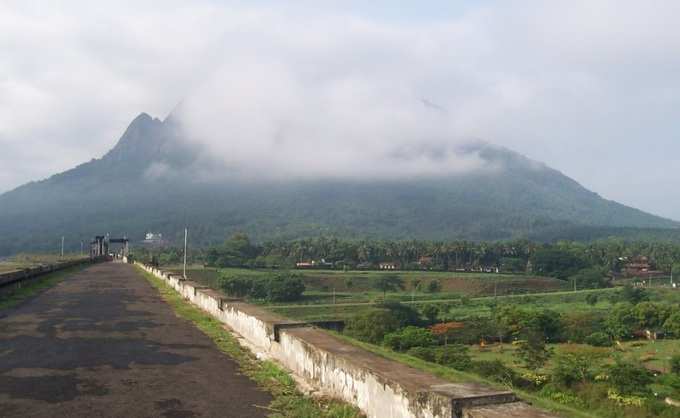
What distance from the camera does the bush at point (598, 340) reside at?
2630 inches

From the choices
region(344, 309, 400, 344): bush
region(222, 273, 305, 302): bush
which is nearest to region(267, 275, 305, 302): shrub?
region(222, 273, 305, 302): bush

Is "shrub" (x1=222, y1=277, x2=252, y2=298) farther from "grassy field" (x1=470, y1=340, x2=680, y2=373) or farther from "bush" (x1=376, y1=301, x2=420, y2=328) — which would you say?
"grassy field" (x1=470, y1=340, x2=680, y2=373)

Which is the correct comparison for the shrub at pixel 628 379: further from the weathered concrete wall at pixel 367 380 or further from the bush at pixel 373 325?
the weathered concrete wall at pixel 367 380

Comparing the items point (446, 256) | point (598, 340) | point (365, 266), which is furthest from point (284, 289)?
point (446, 256)

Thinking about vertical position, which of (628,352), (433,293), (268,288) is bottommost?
(628,352)

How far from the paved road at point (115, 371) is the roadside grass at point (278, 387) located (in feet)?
0.58

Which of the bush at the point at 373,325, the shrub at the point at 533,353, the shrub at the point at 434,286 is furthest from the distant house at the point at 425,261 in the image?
the shrub at the point at 533,353

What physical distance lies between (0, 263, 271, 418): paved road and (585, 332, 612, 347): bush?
6329 centimetres

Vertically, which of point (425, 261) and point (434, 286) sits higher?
point (425, 261)

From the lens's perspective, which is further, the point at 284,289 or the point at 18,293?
the point at 284,289

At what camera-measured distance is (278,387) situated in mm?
7398

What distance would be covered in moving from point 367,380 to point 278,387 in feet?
6.16

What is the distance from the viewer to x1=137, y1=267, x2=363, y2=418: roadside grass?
618 centimetres

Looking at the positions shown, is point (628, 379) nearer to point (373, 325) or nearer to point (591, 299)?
point (373, 325)
